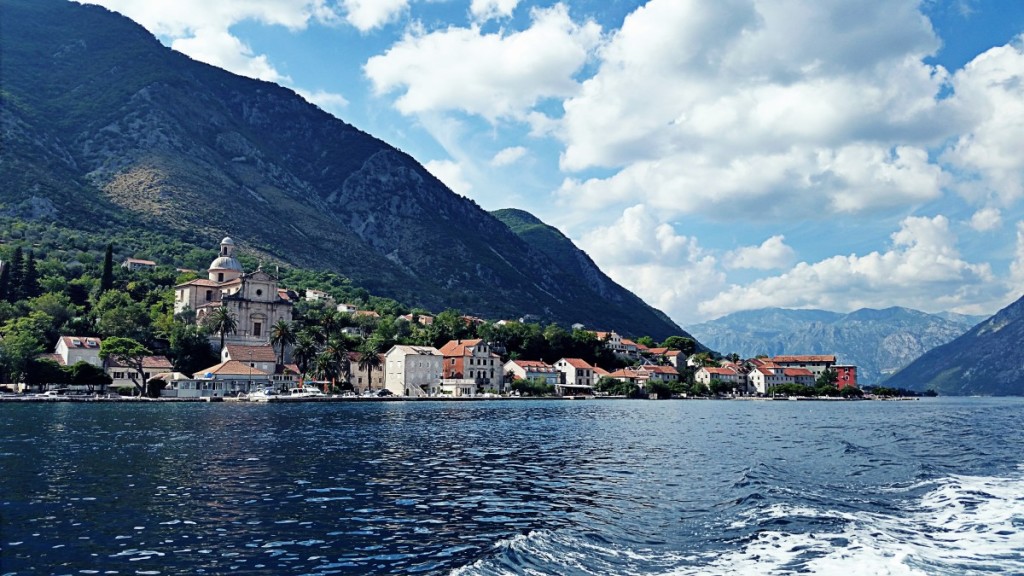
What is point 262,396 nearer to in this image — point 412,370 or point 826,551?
point 412,370

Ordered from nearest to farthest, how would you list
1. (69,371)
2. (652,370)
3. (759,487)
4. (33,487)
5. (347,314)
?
(33,487) → (759,487) → (69,371) → (347,314) → (652,370)

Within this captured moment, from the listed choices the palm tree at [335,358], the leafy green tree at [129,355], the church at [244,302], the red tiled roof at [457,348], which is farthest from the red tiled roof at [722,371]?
the leafy green tree at [129,355]

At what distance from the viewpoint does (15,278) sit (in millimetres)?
126250

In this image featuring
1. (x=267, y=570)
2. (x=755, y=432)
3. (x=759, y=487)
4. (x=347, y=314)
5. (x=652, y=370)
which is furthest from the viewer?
(x=652, y=370)

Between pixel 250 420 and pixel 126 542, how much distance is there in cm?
4871

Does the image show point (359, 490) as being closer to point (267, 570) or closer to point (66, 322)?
point (267, 570)

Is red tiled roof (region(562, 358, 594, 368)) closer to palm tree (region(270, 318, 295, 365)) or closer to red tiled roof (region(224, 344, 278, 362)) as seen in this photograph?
palm tree (region(270, 318, 295, 365))

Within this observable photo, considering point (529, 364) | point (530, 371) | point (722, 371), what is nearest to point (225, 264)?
point (529, 364)

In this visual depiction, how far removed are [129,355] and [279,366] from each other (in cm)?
2493

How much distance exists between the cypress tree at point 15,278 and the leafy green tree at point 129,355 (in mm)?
26320

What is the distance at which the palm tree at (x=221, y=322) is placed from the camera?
127 metres

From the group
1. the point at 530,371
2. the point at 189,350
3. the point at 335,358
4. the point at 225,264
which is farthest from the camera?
the point at 530,371

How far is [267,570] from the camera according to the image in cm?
1634

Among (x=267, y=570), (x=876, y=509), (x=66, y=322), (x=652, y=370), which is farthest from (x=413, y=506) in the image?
(x=652, y=370)
